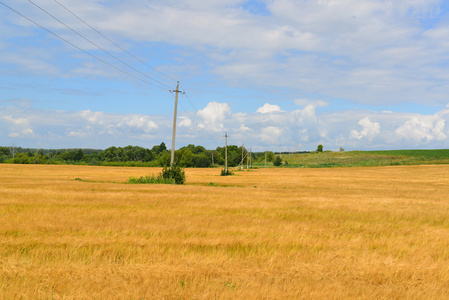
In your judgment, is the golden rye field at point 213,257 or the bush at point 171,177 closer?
the golden rye field at point 213,257

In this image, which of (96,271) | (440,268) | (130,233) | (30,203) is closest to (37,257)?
(96,271)

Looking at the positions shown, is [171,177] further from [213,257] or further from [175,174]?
[213,257]

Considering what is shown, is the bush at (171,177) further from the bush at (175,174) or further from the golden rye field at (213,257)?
the golden rye field at (213,257)

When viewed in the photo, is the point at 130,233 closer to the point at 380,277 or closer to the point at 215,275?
the point at 215,275

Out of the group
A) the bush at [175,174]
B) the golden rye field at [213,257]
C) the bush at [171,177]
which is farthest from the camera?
the bush at [175,174]

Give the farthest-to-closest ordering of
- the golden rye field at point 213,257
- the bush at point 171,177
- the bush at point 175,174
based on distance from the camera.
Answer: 1. the bush at point 175,174
2. the bush at point 171,177
3. the golden rye field at point 213,257

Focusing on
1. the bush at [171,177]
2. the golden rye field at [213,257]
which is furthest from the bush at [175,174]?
the golden rye field at [213,257]

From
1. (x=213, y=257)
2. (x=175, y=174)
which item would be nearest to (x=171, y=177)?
(x=175, y=174)

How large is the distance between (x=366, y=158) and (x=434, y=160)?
1194 inches

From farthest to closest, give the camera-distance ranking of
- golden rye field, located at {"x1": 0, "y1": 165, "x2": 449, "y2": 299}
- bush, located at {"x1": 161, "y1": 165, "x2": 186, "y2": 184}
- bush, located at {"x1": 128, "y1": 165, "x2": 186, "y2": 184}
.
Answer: bush, located at {"x1": 161, "y1": 165, "x2": 186, "y2": 184} < bush, located at {"x1": 128, "y1": 165, "x2": 186, "y2": 184} < golden rye field, located at {"x1": 0, "y1": 165, "x2": 449, "y2": 299}

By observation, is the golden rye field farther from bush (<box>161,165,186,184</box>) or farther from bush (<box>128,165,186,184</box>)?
bush (<box>161,165,186,184</box>)

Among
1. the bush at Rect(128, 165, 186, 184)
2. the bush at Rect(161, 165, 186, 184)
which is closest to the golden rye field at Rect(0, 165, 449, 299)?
the bush at Rect(128, 165, 186, 184)

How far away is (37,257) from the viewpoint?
332 inches

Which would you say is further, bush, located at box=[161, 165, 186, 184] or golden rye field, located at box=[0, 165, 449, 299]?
bush, located at box=[161, 165, 186, 184]
